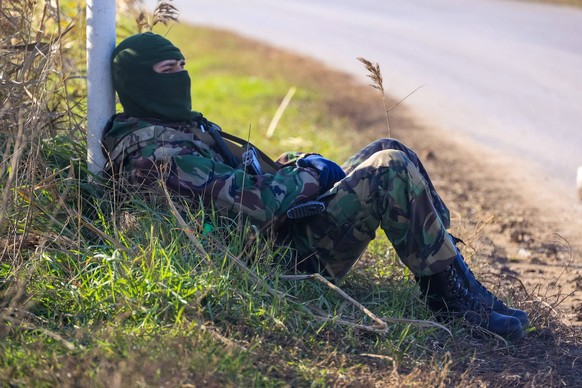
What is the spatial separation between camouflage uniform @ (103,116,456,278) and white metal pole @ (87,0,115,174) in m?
0.16

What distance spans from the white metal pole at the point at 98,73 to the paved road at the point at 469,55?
382 centimetres

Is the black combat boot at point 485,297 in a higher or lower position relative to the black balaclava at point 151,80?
lower

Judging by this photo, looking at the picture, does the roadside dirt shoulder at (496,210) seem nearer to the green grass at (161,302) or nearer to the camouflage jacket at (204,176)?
the green grass at (161,302)

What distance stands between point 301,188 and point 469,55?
32.9ft

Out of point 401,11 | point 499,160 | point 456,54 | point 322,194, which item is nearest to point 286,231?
point 322,194

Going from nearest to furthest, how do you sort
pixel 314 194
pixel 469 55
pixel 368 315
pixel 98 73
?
pixel 368 315 < pixel 314 194 < pixel 98 73 < pixel 469 55

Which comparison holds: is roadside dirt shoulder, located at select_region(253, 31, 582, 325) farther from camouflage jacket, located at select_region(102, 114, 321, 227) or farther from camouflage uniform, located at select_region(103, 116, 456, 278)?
camouflage jacket, located at select_region(102, 114, 321, 227)

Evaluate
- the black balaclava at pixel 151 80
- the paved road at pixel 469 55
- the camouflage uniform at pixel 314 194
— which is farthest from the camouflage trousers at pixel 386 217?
the paved road at pixel 469 55

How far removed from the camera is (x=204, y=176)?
3746 mm

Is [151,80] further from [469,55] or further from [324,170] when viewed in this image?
[469,55]

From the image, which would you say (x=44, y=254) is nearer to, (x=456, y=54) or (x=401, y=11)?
(x=456, y=54)

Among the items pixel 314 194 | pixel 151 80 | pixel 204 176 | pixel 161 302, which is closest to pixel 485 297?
pixel 314 194

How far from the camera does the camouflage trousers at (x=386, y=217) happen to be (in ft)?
12.0

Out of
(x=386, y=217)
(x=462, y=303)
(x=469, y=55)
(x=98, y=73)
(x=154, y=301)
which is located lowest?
(x=469, y=55)
